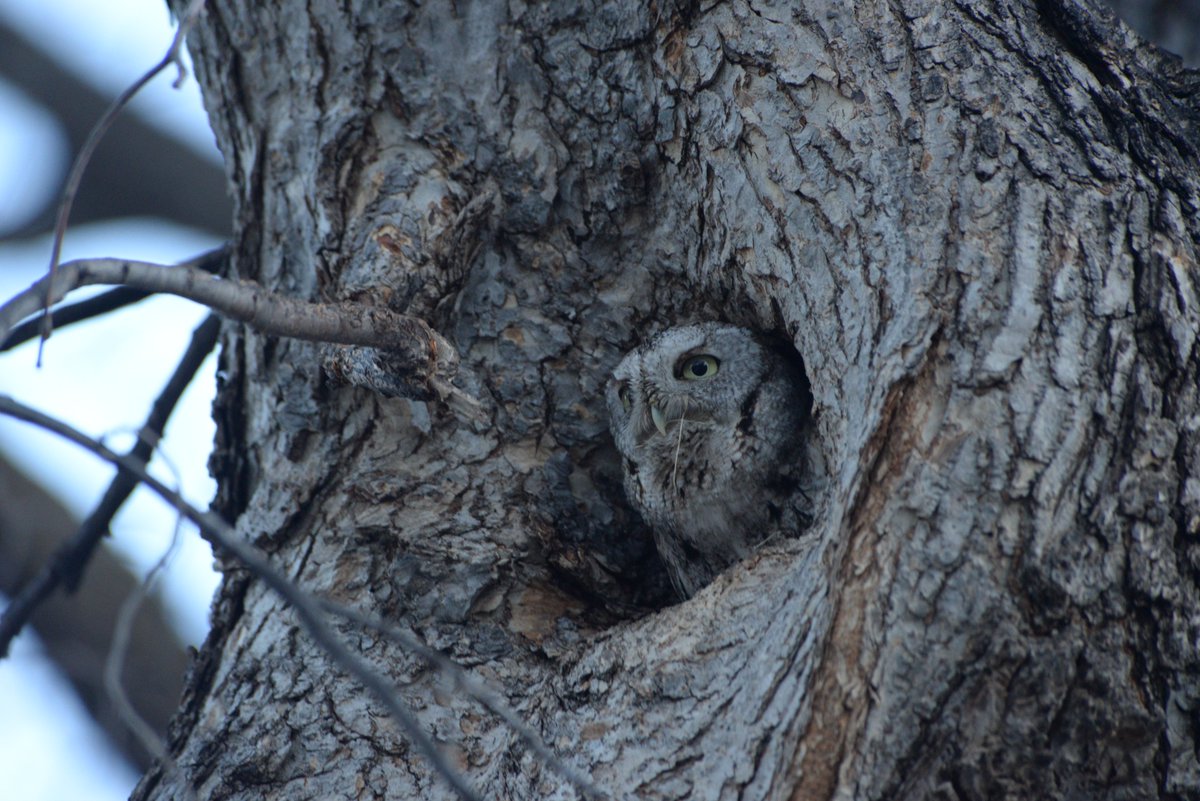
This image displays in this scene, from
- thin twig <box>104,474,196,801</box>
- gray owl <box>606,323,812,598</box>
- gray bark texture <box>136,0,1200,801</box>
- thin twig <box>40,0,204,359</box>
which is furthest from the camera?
gray owl <box>606,323,812,598</box>

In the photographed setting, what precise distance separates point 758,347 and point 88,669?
2.81 metres

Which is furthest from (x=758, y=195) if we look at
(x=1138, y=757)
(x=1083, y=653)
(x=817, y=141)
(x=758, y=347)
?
(x=1138, y=757)

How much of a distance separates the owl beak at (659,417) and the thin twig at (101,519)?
128 centimetres

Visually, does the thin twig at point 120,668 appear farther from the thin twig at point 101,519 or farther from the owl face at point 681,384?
the owl face at point 681,384

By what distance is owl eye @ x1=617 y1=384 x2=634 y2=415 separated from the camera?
2697mm

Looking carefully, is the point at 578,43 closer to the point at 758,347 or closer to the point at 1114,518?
the point at 758,347

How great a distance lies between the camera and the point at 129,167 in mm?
5195

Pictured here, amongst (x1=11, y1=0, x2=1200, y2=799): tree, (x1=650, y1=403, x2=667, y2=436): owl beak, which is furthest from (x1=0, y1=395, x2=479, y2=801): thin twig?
(x1=650, y1=403, x2=667, y2=436): owl beak

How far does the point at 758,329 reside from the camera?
2564 mm

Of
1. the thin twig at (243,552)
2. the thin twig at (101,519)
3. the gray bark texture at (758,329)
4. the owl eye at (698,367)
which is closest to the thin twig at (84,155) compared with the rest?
the thin twig at (243,552)

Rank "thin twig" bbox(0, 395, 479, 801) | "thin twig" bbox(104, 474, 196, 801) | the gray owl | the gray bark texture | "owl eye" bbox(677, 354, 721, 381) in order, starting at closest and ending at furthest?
"thin twig" bbox(0, 395, 479, 801) < "thin twig" bbox(104, 474, 196, 801) < the gray bark texture < the gray owl < "owl eye" bbox(677, 354, 721, 381)

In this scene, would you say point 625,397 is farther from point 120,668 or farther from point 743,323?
point 120,668

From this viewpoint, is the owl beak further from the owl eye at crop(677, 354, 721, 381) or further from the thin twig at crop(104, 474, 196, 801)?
the thin twig at crop(104, 474, 196, 801)

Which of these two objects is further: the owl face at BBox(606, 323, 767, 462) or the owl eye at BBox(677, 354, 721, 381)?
the owl eye at BBox(677, 354, 721, 381)
